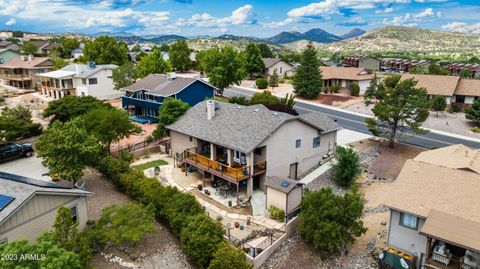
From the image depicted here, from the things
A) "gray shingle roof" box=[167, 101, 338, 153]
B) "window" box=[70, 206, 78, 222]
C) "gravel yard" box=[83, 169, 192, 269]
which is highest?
"gray shingle roof" box=[167, 101, 338, 153]

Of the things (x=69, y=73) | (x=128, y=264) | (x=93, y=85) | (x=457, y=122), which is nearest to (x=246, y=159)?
(x=128, y=264)

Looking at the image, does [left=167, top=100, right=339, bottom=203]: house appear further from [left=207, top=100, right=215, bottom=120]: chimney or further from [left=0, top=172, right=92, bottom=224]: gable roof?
[left=0, top=172, right=92, bottom=224]: gable roof

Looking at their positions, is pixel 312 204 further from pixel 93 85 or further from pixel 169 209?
pixel 93 85

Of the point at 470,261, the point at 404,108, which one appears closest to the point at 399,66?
the point at 404,108

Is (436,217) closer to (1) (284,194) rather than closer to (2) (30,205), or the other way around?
(1) (284,194)

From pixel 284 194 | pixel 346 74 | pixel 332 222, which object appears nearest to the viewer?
pixel 332 222

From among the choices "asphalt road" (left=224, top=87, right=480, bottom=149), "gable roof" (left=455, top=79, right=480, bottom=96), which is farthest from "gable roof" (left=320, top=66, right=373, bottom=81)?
"gable roof" (left=455, top=79, right=480, bottom=96)
